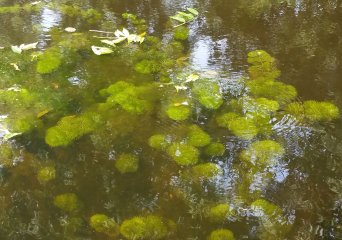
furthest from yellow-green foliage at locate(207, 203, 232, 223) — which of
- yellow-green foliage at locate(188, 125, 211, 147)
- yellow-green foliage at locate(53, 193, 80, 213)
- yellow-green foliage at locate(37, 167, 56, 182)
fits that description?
yellow-green foliage at locate(37, 167, 56, 182)

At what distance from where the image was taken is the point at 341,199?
2.29 m

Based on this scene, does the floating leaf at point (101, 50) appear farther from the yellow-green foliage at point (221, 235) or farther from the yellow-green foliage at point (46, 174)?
the yellow-green foliage at point (221, 235)

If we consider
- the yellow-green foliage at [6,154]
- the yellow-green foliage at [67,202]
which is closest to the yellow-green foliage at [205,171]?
the yellow-green foliage at [67,202]

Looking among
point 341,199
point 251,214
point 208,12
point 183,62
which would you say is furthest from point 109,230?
point 208,12

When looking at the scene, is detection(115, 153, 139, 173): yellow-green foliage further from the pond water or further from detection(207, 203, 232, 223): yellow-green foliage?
detection(207, 203, 232, 223): yellow-green foliage

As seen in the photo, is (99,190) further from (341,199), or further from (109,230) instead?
(341,199)

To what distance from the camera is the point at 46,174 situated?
8.16ft

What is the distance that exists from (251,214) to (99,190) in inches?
36.0

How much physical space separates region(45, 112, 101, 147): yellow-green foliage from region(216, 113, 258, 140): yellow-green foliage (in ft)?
2.97

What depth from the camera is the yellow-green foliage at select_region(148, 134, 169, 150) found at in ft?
8.70

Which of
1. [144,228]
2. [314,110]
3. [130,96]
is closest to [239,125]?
[314,110]

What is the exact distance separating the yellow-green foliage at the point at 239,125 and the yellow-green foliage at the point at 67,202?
1.12 meters

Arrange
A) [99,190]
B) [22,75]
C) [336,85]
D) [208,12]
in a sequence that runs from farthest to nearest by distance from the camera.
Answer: [208,12], [22,75], [336,85], [99,190]

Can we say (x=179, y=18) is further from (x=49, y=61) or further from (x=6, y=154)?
(x=6, y=154)
